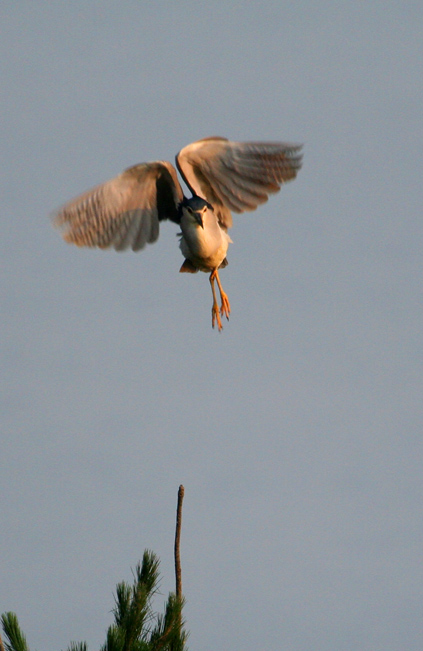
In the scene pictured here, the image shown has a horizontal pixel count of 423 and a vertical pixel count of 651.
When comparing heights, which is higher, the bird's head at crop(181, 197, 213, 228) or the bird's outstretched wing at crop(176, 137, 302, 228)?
the bird's outstretched wing at crop(176, 137, 302, 228)

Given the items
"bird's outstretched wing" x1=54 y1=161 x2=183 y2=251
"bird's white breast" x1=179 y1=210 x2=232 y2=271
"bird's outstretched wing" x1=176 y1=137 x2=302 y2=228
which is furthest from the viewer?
"bird's outstretched wing" x1=54 y1=161 x2=183 y2=251

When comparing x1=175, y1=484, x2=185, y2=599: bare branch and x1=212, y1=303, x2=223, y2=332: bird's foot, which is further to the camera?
x1=212, y1=303, x2=223, y2=332: bird's foot

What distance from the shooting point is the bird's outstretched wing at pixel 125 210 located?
1362 centimetres

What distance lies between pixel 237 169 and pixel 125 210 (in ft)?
5.63

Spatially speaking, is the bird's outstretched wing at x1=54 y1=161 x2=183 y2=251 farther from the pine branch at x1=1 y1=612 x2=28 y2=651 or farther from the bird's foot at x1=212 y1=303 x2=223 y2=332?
the pine branch at x1=1 y1=612 x2=28 y2=651

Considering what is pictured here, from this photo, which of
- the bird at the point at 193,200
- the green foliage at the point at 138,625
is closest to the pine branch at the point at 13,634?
the green foliage at the point at 138,625

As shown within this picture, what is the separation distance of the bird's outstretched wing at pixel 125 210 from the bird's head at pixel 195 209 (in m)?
0.52

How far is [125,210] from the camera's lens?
14016 mm

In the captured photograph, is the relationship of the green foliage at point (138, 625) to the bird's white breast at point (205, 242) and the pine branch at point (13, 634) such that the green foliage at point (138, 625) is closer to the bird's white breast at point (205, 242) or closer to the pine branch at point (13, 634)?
the pine branch at point (13, 634)

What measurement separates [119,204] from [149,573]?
292 inches

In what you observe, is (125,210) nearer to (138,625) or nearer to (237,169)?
(237,169)

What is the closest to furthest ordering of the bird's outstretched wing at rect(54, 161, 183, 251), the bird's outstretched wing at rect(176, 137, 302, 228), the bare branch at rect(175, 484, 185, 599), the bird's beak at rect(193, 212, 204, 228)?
1. the bare branch at rect(175, 484, 185, 599)
2. the bird's beak at rect(193, 212, 204, 228)
3. the bird's outstretched wing at rect(176, 137, 302, 228)
4. the bird's outstretched wing at rect(54, 161, 183, 251)

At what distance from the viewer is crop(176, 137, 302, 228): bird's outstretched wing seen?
43.3ft

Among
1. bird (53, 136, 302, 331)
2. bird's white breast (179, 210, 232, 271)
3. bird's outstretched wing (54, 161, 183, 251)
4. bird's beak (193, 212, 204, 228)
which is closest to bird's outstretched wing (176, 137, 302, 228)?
bird (53, 136, 302, 331)
